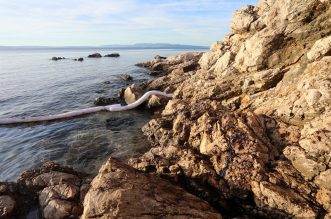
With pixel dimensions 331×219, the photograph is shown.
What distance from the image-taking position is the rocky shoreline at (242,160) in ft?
28.9

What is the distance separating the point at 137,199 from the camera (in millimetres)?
8414

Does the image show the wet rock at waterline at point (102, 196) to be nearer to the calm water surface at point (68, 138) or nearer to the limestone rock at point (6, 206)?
the limestone rock at point (6, 206)

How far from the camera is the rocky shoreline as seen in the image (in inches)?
347

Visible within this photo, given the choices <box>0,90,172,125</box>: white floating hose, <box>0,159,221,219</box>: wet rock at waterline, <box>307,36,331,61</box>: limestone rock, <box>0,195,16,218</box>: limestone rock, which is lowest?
<box>0,90,172,125</box>: white floating hose

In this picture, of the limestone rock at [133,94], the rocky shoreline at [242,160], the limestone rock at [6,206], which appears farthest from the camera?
the limestone rock at [133,94]

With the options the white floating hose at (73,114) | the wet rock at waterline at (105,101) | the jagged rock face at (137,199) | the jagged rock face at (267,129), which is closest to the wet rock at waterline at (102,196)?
the jagged rock face at (137,199)

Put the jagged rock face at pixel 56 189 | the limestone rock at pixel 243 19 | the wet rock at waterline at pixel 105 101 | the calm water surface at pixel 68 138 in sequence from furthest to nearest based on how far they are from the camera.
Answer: the wet rock at waterline at pixel 105 101, the limestone rock at pixel 243 19, the calm water surface at pixel 68 138, the jagged rock face at pixel 56 189

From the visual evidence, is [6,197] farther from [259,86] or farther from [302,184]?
[259,86]

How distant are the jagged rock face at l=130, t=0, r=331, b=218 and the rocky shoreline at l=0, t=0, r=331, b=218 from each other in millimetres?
37

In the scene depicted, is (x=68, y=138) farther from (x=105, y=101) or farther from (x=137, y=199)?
(x=137, y=199)

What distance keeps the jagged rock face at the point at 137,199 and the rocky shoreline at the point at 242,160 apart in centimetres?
3

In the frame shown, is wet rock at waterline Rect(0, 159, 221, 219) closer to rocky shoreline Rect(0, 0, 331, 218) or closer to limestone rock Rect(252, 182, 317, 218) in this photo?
rocky shoreline Rect(0, 0, 331, 218)

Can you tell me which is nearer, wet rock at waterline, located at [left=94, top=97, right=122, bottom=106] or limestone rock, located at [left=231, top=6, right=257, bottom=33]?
limestone rock, located at [left=231, top=6, right=257, bottom=33]

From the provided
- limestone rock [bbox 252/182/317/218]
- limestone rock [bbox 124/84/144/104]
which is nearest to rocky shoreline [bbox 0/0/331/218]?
limestone rock [bbox 252/182/317/218]
